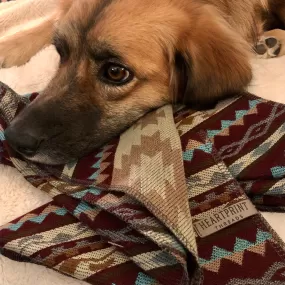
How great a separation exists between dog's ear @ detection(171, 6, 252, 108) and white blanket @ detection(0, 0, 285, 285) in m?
0.10

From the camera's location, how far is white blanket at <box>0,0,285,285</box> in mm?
903

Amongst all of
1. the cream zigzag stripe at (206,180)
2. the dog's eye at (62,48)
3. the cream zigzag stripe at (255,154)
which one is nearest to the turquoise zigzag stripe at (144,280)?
the cream zigzag stripe at (206,180)

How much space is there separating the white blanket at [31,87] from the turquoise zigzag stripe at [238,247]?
0.25 feet

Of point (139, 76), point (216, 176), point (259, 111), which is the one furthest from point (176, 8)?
point (216, 176)

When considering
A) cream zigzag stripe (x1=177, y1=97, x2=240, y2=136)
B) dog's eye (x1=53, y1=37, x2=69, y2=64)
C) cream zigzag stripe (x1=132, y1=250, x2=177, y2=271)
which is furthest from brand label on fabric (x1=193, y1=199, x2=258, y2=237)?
dog's eye (x1=53, y1=37, x2=69, y2=64)

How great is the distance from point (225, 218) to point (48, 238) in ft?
1.30

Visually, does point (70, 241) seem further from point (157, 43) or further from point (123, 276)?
point (157, 43)

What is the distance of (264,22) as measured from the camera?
161cm

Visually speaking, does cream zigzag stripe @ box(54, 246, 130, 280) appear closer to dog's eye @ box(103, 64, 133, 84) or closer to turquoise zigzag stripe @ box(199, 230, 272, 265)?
turquoise zigzag stripe @ box(199, 230, 272, 265)

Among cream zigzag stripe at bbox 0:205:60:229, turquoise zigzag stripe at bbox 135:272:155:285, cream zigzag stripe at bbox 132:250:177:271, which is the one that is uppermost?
cream zigzag stripe at bbox 0:205:60:229

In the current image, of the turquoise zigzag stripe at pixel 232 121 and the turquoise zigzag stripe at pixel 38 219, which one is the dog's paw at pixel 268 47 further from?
the turquoise zigzag stripe at pixel 38 219

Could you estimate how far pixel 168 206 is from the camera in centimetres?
84

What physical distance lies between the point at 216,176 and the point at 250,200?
103 millimetres

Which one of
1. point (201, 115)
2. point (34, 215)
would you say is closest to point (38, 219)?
point (34, 215)
